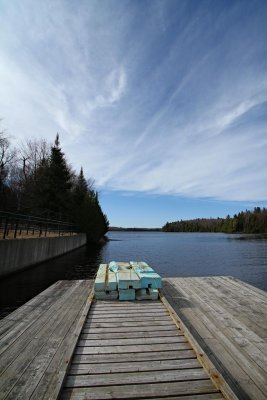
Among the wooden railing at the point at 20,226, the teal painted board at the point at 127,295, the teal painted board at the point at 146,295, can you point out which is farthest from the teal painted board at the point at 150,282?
the wooden railing at the point at 20,226

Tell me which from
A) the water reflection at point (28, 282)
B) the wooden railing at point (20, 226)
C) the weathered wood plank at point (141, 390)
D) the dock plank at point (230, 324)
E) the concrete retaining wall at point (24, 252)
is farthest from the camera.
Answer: the wooden railing at point (20, 226)

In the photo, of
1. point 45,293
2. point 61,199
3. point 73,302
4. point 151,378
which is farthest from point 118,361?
point 61,199

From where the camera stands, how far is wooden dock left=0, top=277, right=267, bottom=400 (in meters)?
3.12

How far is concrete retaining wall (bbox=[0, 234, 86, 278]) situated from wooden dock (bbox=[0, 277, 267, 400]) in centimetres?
749

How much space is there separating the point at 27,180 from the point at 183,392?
4040 cm

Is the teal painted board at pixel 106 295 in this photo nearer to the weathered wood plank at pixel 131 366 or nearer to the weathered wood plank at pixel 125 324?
the weathered wood plank at pixel 125 324

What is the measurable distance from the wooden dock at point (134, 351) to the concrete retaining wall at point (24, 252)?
7.49 metres

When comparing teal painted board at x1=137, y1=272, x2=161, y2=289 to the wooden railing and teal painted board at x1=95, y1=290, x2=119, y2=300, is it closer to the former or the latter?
teal painted board at x1=95, y1=290, x2=119, y2=300

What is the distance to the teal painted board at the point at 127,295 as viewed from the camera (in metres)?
6.56

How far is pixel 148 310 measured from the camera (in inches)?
231

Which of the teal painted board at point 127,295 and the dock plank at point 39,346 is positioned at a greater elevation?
the teal painted board at point 127,295

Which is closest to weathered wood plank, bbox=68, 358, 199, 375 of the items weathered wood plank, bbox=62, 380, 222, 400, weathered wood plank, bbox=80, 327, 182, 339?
weathered wood plank, bbox=62, 380, 222, 400

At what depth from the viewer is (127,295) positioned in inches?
258

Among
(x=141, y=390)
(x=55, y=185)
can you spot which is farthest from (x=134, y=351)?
(x=55, y=185)
